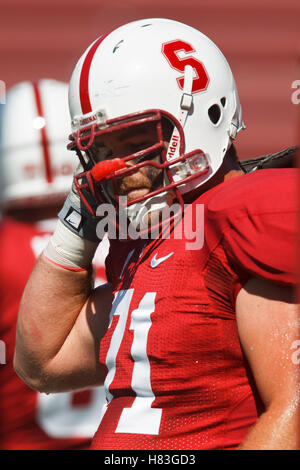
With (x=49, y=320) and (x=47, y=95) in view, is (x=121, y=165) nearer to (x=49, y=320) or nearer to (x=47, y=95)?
(x=49, y=320)

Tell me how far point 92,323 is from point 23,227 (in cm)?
93

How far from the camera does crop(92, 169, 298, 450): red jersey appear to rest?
1259mm

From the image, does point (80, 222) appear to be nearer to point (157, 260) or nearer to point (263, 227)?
point (157, 260)

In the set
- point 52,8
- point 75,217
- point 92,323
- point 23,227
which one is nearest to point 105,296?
point 92,323

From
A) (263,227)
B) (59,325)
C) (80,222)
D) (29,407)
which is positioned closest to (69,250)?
(80,222)

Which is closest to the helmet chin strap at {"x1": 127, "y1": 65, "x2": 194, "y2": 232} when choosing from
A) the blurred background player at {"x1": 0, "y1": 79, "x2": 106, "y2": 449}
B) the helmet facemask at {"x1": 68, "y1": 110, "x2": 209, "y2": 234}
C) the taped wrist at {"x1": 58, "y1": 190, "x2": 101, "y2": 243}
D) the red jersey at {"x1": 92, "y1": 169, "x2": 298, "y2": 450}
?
the helmet facemask at {"x1": 68, "y1": 110, "x2": 209, "y2": 234}

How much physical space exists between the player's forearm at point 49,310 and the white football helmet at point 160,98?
28cm

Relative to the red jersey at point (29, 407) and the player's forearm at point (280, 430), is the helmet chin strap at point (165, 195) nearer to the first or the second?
the player's forearm at point (280, 430)

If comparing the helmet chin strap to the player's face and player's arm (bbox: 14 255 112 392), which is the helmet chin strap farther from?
player's arm (bbox: 14 255 112 392)

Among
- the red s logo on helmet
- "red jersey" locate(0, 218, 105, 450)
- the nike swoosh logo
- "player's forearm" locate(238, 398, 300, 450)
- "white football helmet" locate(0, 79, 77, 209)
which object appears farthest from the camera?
"white football helmet" locate(0, 79, 77, 209)

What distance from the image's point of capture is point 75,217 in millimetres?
1762

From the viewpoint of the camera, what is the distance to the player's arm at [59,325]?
177cm

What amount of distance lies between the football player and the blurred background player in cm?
60

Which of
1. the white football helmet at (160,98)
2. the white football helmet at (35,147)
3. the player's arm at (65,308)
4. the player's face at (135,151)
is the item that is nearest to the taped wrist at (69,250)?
the player's arm at (65,308)
